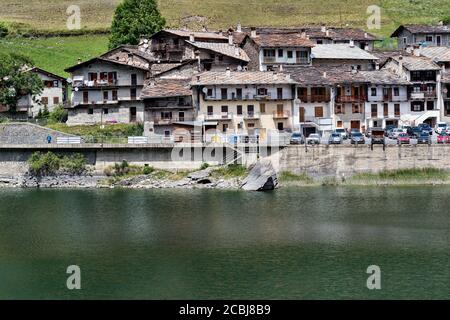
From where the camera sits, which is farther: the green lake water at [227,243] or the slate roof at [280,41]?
the slate roof at [280,41]

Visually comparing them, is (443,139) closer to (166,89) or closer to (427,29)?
(166,89)

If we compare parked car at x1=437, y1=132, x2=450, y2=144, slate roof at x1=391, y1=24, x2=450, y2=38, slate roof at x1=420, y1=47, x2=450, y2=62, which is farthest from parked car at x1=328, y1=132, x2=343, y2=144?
slate roof at x1=391, y1=24, x2=450, y2=38

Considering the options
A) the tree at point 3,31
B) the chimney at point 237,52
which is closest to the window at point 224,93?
the chimney at point 237,52

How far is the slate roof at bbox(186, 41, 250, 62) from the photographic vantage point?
10331cm

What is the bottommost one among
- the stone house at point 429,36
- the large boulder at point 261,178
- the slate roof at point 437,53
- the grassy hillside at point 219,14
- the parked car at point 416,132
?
the large boulder at point 261,178

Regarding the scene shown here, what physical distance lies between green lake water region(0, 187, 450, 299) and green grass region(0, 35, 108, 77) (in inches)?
1738

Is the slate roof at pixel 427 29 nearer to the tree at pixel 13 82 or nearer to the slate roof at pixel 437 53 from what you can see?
the slate roof at pixel 437 53

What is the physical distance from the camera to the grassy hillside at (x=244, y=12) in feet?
481

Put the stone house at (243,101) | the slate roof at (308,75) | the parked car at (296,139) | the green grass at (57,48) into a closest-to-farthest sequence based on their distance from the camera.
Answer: the parked car at (296,139)
the stone house at (243,101)
the slate roof at (308,75)
the green grass at (57,48)

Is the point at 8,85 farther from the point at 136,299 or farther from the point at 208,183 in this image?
the point at 136,299

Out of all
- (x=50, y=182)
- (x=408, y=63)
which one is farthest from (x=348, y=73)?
(x=50, y=182)

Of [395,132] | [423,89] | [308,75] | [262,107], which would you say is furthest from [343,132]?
[423,89]

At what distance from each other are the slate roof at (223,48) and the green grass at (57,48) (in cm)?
2056

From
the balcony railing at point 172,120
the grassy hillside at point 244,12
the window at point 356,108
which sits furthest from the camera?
the grassy hillside at point 244,12
